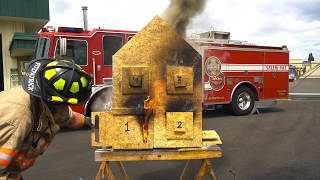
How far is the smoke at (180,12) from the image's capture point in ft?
19.9

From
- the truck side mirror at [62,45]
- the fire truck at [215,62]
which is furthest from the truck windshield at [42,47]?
the truck side mirror at [62,45]

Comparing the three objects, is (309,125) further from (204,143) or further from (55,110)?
(55,110)

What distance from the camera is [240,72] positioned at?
12.0 m

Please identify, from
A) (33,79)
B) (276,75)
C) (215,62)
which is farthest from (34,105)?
(276,75)

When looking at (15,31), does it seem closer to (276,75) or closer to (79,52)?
(79,52)

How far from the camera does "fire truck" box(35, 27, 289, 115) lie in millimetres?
9625

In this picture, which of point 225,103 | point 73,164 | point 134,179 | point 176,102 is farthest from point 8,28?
point 176,102

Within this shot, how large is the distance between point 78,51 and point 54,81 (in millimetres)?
7828

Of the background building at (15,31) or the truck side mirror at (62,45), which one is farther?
the background building at (15,31)

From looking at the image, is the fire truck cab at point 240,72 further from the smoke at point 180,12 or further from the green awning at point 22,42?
the green awning at point 22,42

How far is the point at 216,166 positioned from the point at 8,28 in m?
14.2

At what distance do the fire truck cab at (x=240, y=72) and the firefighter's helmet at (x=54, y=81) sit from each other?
890 centimetres

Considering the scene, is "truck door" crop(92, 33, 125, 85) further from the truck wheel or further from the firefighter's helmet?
the firefighter's helmet

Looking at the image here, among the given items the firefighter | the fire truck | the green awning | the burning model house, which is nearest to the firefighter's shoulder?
the firefighter
